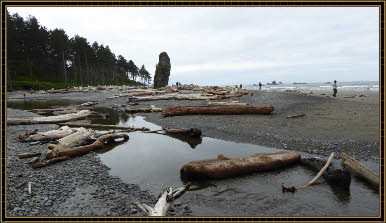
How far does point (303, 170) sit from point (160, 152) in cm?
502

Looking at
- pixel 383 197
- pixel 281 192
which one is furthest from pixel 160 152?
pixel 383 197

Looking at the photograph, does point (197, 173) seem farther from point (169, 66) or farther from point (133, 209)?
point (169, 66)

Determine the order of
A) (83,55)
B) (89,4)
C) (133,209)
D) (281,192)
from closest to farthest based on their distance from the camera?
(89,4) < (133,209) < (281,192) < (83,55)

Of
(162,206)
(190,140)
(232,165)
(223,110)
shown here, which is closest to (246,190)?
(232,165)

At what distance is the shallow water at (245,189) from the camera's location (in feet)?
14.7

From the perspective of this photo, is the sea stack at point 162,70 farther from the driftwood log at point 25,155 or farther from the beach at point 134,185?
the driftwood log at point 25,155

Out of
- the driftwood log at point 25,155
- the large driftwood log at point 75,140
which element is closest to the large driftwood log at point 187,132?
the large driftwood log at point 75,140

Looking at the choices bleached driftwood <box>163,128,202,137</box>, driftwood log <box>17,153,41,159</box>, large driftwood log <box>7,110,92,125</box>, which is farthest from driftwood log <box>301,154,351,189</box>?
large driftwood log <box>7,110,92,125</box>

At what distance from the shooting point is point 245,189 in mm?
5344

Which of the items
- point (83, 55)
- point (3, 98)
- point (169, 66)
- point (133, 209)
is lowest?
point (133, 209)

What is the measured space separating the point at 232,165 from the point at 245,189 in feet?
2.76

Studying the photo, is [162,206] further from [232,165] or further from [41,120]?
A: [41,120]

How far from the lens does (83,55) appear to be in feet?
257

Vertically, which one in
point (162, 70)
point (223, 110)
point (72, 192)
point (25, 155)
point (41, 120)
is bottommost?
point (72, 192)
